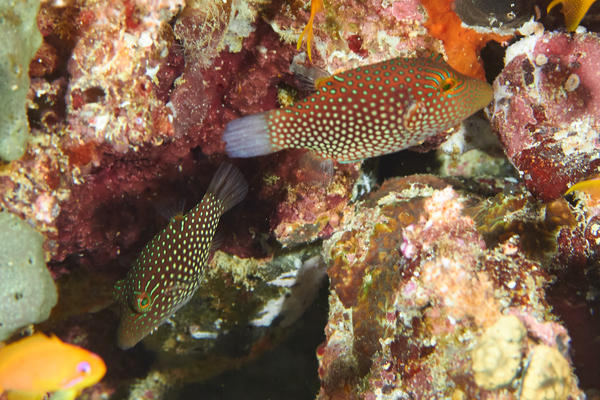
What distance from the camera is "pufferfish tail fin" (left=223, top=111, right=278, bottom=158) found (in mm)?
2775

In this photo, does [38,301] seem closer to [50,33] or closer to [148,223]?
[148,223]

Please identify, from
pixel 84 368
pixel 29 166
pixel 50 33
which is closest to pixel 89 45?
pixel 50 33

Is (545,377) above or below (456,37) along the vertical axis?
below

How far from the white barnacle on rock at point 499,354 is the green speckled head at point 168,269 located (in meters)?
2.42

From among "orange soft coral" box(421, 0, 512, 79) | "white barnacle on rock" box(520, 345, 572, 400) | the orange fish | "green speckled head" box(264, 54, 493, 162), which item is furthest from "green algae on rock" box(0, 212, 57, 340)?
"orange soft coral" box(421, 0, 512, 79)

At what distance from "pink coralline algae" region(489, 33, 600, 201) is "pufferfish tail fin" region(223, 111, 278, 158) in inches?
91.9

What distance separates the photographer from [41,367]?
2.50 metres

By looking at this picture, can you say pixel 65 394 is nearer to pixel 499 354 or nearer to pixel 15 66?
pixel 15 66

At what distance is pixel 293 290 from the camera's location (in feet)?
16.8

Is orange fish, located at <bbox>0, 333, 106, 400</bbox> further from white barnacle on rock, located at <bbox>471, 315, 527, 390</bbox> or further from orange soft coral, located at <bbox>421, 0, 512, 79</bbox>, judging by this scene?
orange soft coral, located at <bbox>421, 0, 512, 79</bbox>

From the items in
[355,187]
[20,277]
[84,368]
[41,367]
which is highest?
[20,277]

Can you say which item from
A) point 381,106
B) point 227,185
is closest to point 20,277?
point 227,185

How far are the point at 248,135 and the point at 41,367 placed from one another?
7.58 ft

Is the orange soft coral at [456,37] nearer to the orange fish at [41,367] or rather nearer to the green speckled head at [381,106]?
the green speckled head at [381,106]
